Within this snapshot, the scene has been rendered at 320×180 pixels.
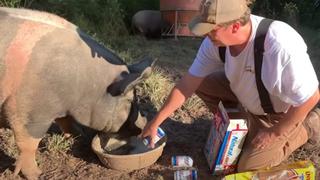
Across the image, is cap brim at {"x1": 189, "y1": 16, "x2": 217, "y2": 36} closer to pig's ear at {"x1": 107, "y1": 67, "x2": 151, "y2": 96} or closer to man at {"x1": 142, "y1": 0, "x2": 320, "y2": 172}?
man at {"x1": 142, "y1": 0, "x2": 320, "y2": 172}

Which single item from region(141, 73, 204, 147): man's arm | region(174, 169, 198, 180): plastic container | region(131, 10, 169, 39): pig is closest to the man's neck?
region(141, 73, 204, 147): man's arm

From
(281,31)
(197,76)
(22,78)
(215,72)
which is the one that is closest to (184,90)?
(197,76)

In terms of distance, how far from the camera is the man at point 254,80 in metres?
3.04

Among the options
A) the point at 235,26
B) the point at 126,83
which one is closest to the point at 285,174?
the point at 235,26

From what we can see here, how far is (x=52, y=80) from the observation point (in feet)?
11.5

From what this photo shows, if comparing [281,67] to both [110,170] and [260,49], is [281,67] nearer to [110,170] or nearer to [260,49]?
[260,49]

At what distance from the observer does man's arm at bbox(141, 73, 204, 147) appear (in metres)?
3.56

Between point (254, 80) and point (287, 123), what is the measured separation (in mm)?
326

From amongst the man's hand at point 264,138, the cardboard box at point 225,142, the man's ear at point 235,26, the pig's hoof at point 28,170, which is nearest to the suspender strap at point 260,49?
the man's ear at point 235,26

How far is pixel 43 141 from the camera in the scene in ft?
14.1

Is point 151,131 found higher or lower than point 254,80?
lower

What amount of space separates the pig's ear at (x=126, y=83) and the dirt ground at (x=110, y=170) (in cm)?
62

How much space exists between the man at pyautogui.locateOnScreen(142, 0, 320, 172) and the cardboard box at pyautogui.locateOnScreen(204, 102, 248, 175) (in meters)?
0.07

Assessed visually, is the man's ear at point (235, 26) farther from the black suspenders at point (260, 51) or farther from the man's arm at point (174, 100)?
the man's arm at point (174, 100)
